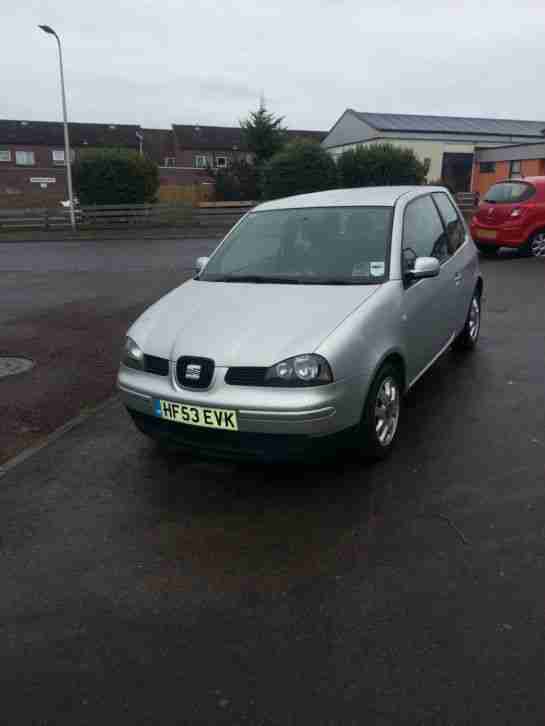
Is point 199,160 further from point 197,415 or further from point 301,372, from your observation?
point 301,372

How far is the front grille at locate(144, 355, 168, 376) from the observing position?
13.1 feet

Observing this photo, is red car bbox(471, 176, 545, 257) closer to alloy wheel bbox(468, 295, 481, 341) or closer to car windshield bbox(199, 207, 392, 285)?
alloy wheel bbox(468, 295, 481, 341)

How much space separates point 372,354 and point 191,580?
1753mm

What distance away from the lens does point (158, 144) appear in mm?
66562

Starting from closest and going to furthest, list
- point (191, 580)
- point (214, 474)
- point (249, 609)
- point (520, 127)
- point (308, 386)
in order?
point (249, 609) → point (191, 580) → point (308, 386) → point (214, 474) → point (520, 127)

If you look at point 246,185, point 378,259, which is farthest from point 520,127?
point 378,259

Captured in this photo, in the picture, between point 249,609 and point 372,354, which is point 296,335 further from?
point 249,609

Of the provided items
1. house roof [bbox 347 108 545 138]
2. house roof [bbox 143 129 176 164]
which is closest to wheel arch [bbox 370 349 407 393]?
house roof [bbox 347 108 545 138]

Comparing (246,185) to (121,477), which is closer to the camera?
(121,477)

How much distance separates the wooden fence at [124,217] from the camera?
2653 centimetres

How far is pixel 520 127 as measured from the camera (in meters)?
45.9

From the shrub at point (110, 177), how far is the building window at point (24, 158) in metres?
35.5

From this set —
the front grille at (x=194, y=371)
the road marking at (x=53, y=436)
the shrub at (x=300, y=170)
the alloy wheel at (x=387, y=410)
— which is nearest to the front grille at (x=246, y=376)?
the front grille at (x=194, y=371)

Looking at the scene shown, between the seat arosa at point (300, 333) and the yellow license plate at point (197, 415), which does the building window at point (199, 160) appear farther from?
the yellow license plate at point (197, 415)
